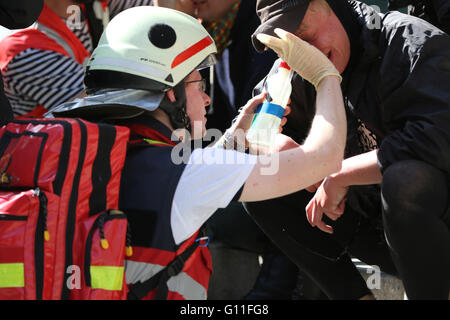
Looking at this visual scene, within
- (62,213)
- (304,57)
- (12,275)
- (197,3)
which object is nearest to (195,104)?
(304,57)

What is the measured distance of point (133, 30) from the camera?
8.55 feet

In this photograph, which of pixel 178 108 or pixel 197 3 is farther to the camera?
pixel 197 3

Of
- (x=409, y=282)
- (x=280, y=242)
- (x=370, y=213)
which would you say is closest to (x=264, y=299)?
(x=280, y=242)

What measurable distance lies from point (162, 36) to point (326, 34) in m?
0.82

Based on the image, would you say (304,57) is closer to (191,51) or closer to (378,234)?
(191,51)

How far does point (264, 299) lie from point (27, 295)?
5.67ft

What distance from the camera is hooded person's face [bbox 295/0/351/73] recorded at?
303cm

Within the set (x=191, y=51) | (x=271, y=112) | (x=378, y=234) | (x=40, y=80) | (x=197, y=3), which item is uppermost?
(x=191, y=51)

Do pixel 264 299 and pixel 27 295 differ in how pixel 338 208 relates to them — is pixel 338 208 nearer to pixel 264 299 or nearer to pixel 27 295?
pixel 264 299

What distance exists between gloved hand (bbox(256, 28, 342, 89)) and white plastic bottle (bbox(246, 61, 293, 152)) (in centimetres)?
25

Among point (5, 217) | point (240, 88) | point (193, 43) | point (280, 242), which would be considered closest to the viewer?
point (5, 217)

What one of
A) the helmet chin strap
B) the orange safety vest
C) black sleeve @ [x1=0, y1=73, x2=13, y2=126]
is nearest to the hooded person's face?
the helmet chin strap

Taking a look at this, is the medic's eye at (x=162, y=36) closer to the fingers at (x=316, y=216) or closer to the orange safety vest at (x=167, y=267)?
the orange safety vest at (x=167, y=267)

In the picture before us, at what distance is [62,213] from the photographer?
2107 millimetres
